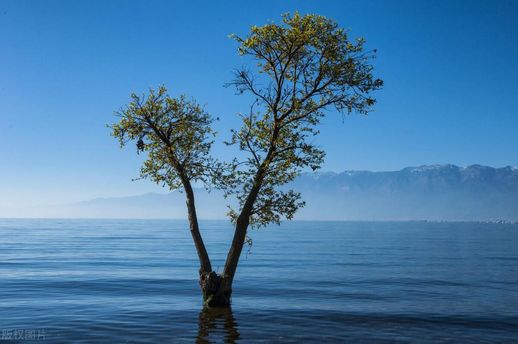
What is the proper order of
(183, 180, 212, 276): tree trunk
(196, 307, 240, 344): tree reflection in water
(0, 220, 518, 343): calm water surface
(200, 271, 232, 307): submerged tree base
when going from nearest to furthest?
(196, 307, 240, 344): tree reflection in water, (0, 220, 518, 343): calm water surface, (200, 271, 232, 307): submerged tree base, (183, 180, 212, 276): tree trunk

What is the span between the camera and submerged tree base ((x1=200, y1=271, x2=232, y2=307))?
2820 cm

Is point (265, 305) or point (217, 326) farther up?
point (217, 326)

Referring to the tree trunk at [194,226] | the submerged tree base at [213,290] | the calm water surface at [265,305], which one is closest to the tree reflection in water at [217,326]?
the calm water surface at [265,305]

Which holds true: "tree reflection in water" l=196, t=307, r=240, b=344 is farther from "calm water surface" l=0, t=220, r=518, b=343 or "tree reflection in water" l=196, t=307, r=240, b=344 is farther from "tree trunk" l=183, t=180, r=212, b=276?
"tree trunk" l=183, t=180, r=212, b=276

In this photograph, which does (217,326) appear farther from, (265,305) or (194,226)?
(265,305)

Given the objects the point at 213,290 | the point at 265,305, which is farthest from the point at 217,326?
the point at 265,305

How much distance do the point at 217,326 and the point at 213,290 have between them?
323cm

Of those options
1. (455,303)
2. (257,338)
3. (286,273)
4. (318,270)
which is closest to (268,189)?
(257,338)

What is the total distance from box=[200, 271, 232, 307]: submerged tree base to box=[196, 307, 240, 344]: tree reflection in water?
15.4 inches

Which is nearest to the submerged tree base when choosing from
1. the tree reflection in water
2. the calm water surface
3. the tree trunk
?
the tree reflection in water

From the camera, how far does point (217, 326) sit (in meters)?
25.5

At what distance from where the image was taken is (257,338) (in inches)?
920

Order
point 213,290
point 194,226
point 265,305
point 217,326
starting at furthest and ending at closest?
point 265,305, point 194,226, point 213,290, point 217,326

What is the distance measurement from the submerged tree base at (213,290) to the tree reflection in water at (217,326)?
0.39m
